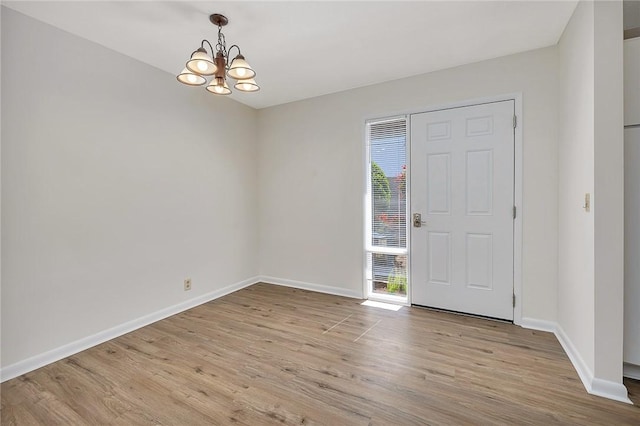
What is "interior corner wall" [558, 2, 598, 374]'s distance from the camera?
1.94 meters

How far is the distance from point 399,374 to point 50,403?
2244 mm

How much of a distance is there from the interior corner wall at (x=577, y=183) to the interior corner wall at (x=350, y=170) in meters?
0.14

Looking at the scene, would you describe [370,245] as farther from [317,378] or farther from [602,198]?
[602,198]

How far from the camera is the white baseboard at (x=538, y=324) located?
108 inches

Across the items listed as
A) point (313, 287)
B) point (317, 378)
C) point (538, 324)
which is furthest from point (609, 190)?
point (313, 287)

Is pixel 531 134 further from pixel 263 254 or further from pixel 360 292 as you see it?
pixel 263 254

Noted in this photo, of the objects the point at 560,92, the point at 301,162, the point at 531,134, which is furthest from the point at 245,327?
the point at 560,92

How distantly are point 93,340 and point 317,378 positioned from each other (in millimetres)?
2004

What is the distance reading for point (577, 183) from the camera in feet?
7.18

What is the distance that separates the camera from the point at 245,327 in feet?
9.64

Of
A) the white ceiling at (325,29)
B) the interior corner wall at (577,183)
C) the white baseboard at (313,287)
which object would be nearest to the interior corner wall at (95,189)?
the white ceiling at (325,29)

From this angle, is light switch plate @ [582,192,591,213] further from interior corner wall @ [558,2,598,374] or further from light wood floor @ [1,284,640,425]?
light wood floor @ [1,284,640,425]

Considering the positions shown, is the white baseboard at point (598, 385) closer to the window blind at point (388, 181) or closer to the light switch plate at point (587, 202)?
the light switch plate at point (587, 202)

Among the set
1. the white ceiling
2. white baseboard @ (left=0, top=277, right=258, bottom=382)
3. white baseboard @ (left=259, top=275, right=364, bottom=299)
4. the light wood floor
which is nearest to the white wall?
the light wood floor
